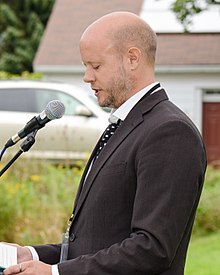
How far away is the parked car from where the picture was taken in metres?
13.6

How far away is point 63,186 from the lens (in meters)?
10.6

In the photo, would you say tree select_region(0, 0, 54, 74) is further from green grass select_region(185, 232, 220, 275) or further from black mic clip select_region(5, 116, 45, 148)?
black mic clip select_region(5, 116, 45, 148)

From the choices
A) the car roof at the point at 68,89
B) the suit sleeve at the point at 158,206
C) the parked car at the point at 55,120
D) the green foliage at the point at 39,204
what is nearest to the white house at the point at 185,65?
the car roof at the point at 68,89

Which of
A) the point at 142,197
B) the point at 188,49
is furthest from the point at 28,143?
the point at 188,49

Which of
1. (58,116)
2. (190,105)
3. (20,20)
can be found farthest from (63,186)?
(20,20)

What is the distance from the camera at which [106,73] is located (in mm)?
3396

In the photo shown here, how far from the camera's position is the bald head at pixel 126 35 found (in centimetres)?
336

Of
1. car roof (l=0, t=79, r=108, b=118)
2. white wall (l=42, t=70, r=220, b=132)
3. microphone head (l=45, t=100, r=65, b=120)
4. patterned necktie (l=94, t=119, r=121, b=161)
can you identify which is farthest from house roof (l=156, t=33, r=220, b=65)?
patterned necktie (l=94, t=119, r=121, b=161)

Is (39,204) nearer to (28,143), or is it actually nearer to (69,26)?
(28,143)

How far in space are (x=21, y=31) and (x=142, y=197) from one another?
3235 centimetres

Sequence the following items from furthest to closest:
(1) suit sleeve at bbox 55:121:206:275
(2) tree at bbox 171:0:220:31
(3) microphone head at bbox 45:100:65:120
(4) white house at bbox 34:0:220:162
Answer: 1. (4) white house at bbox 34:0:220:162
2. (2) tree at bbox 171:0:220:31
3. (3) microphone head at bbox 45:100:65:120
4. (1) suit sleeve at bbox 55:121:206:275

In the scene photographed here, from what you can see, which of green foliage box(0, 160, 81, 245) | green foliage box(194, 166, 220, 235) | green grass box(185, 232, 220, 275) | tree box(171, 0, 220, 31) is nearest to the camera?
tree box(171, 0, 220, 31)

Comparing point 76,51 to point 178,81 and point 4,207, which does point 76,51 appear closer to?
point 178,81

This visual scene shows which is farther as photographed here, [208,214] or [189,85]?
[189,85]
